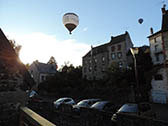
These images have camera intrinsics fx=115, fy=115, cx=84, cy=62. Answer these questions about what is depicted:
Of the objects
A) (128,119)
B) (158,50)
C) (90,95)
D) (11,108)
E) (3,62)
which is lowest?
(90,95)

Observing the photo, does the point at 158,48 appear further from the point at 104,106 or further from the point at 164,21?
the point at 104,106

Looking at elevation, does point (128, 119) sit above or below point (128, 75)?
below

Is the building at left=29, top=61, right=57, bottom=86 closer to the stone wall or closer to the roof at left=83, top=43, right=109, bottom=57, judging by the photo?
the roof at left=83, top=43, right=109, bottom=57

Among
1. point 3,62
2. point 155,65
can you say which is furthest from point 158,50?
point 3,62

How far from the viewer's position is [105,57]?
32531 millimetres

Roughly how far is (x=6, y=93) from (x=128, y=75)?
21172mm

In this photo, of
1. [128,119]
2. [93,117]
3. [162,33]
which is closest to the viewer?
[128,119]

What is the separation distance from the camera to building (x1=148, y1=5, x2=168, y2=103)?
18734 millimetres

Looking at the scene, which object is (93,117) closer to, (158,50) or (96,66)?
(158,50)

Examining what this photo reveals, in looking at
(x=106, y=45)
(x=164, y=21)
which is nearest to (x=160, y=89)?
(x=164, y=21)

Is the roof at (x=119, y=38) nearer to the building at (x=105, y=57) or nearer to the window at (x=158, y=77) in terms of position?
the building at (x=105, y=57)

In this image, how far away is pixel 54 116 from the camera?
9906mm

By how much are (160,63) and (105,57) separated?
14628 millimetres

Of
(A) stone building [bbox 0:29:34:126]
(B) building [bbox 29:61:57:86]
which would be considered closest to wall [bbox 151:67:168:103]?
(A) stone building [bbox 0:29:34:126]
